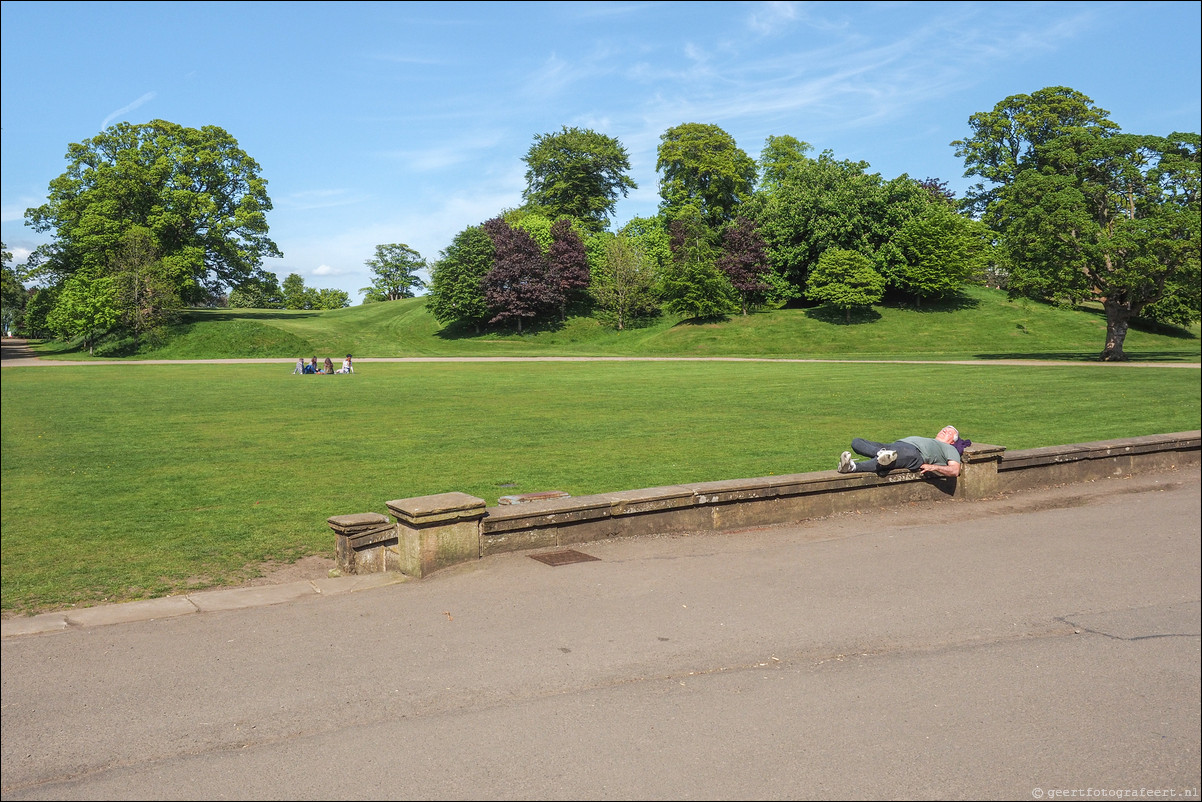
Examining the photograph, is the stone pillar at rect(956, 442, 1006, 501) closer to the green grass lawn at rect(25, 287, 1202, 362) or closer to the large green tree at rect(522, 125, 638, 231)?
the green grass lawn at rect(25, 287, 1202, 362)

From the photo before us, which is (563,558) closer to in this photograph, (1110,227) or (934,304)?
(1110,227)

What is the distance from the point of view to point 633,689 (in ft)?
13.6

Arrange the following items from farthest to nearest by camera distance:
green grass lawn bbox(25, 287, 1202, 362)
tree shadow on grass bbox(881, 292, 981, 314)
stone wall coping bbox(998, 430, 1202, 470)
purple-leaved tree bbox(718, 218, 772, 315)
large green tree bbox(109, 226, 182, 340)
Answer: purple-leaved tree bbox(718, 218, 772, 315)
tree shadow on grass bbox(881, 292, 981, 314)
green grass lawn bbox(25, 287, 1202, 362)
stone wall coping bbox(998, 430, 1202, 470)
large green tree bbox(109, 226, 182, 340)

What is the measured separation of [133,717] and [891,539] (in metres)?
6.01

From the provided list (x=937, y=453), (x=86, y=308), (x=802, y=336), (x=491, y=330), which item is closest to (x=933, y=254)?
(x=802, y=336)

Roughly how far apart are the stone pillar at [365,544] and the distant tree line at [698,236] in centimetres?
244

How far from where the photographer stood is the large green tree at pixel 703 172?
75375 millimetres

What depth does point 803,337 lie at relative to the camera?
52969 mm

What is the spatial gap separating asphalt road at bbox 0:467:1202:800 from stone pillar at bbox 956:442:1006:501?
285 cm

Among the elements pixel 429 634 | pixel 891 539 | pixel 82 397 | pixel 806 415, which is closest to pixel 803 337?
pixel 806 415

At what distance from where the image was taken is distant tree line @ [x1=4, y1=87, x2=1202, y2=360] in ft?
23.5

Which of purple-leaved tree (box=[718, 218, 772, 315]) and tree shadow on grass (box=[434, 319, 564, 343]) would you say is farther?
tree shadow on grass (box=[434, 319, 564, 343])

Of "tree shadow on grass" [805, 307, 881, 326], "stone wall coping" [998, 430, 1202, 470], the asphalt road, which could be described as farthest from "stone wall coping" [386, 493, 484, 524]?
"tree shadow on grass" [805, 307, 881, 326]

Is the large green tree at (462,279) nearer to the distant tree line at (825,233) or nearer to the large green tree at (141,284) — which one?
the distant tree line at (825,233)
